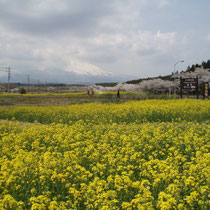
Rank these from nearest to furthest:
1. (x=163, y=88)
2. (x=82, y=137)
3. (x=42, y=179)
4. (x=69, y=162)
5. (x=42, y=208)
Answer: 1. (x=42, y=208)
2. (x=42, y=179)
3. (x=69, y=162)
4. (x=82, y=137)
5. (x=163, y=88)

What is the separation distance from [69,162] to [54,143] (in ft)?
8.36

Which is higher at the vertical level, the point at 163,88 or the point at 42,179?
the point at 163,88

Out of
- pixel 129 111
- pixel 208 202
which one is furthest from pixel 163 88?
pixel 208 202

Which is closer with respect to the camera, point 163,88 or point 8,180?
point 8,180

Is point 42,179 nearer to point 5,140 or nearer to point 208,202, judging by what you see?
point 208,202

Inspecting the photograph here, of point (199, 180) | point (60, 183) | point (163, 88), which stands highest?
point (163, 88)

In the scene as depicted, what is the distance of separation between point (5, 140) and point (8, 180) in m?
4.09

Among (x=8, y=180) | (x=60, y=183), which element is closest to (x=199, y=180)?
(x=60, y=183)

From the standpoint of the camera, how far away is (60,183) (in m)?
4.74

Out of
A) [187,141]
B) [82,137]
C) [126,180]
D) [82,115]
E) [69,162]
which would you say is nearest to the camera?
[126,180]

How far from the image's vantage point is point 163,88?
219 feet

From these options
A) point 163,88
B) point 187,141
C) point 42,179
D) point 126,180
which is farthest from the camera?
point 163,88

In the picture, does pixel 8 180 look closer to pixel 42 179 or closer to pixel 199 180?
pixel 42 179

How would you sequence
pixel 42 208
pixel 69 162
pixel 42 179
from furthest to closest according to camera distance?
pixel 69 162 < pixel 42 179 < pixel 42 208
